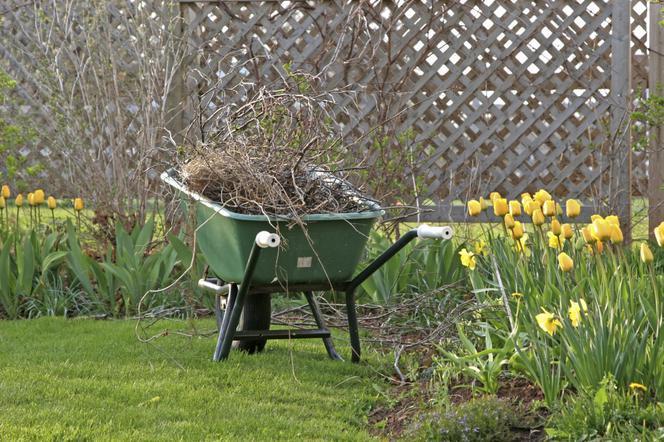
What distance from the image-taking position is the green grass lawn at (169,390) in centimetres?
270

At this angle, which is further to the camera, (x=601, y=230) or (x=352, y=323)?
(x=352, y=323)

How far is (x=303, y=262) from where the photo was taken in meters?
3.32

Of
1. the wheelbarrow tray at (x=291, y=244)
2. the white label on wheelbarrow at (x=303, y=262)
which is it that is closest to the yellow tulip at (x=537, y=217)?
the wheelbarrow tray at (x=291, y=244)

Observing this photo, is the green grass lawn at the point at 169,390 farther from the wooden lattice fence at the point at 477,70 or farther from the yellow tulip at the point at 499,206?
the wooden lattice fence at the point at 477,70

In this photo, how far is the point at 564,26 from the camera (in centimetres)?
645

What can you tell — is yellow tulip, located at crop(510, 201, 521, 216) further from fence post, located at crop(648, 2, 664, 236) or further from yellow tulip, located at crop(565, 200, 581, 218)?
fence post, located at crop(648, 2, 664, 236)

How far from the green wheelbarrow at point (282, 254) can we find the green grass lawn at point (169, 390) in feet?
0.48

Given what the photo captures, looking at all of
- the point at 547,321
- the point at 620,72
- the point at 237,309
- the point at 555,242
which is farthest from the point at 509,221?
the point at 620,72

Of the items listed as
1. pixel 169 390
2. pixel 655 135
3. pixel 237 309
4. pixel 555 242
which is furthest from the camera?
pixel 655 135

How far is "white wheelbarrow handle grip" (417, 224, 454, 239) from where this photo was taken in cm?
323

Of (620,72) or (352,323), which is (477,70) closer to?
(620,72)

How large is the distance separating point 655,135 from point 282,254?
3.60m

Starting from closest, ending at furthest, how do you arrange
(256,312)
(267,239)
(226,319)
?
(267,239) < (226,319) < (256,312)

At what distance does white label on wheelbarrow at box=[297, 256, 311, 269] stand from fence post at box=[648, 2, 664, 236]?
3.42 meters
